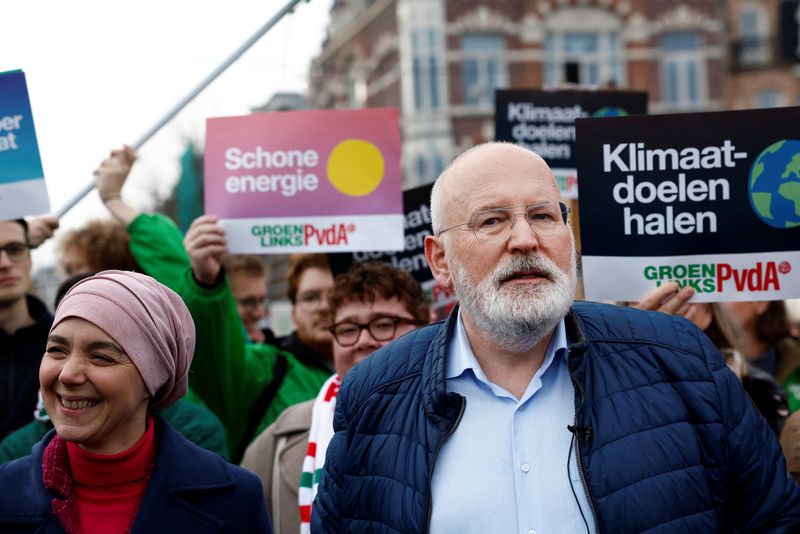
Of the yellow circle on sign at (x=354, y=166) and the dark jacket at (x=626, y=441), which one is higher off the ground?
the yellow circle on sign at (x=354, y=166)

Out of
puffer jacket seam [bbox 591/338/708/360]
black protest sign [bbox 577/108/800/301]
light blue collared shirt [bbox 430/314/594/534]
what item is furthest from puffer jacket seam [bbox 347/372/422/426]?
black protest sign [bbox 577/108/800/301]

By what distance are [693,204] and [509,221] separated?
112 cm

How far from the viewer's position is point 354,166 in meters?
4.87

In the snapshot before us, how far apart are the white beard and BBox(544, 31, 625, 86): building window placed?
104 feet

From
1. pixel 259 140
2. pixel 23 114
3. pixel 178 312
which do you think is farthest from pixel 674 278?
pixel 23 114

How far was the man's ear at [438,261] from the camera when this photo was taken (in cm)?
303

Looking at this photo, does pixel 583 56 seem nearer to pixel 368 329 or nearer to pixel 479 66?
pixel 479 66

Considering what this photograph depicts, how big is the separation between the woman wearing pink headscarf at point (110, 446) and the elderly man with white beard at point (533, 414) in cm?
32

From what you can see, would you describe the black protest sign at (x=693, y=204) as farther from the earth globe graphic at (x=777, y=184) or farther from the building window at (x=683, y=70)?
the building window at (x=683, y=70)

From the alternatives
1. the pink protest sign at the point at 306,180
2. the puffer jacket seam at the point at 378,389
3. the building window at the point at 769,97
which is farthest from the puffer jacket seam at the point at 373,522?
the building window at the point at 769,97

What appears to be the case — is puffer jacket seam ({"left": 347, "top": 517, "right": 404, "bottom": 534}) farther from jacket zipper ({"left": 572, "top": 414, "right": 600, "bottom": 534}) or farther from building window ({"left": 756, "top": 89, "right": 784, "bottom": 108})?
building window ({"left": 756, "top": 89, "right": 784, "bottom": 108})

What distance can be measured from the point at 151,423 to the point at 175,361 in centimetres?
17

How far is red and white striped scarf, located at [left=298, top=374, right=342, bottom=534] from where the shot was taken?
3.65 m

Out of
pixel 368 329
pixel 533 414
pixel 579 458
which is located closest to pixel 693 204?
pixel 368 329
